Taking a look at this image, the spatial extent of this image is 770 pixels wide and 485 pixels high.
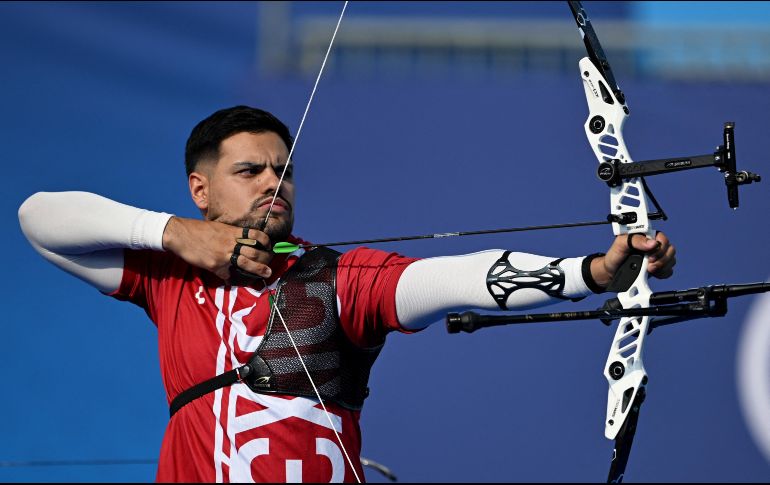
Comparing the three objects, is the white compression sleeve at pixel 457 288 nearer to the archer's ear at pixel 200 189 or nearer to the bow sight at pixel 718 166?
the bow sight at pixel 718 166

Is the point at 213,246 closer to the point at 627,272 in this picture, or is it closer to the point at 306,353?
the point at 306,353

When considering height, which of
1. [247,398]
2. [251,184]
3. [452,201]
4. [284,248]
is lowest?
[247,398]

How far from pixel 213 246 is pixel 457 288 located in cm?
45

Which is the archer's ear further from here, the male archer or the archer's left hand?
the archer's left hand

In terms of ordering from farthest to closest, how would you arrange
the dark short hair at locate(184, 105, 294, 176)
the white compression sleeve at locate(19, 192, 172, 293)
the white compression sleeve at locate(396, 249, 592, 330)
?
the dark short hair at locate(184, 105, 294, 176)
the white compression sleeve at locate(19, 192, 172, 293)
the white compression sleeve at locate(396, 249, 592, 330)

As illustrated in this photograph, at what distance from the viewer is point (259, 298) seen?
180 centimetres

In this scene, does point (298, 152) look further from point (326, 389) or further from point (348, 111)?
point (326, 389)

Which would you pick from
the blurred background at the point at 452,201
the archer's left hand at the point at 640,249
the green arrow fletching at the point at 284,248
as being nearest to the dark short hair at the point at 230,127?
the green arrow fletching at the point at 284,248

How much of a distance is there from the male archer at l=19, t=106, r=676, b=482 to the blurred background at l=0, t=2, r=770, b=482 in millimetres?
961

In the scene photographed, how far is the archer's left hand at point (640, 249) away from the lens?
4.76 ft

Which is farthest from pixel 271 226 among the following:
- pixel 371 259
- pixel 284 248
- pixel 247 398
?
pixel 247 398

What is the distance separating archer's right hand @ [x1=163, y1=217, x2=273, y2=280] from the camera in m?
1.76

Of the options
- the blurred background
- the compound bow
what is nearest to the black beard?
the compound bow

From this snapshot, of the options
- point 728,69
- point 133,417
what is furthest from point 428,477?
point 728,69
